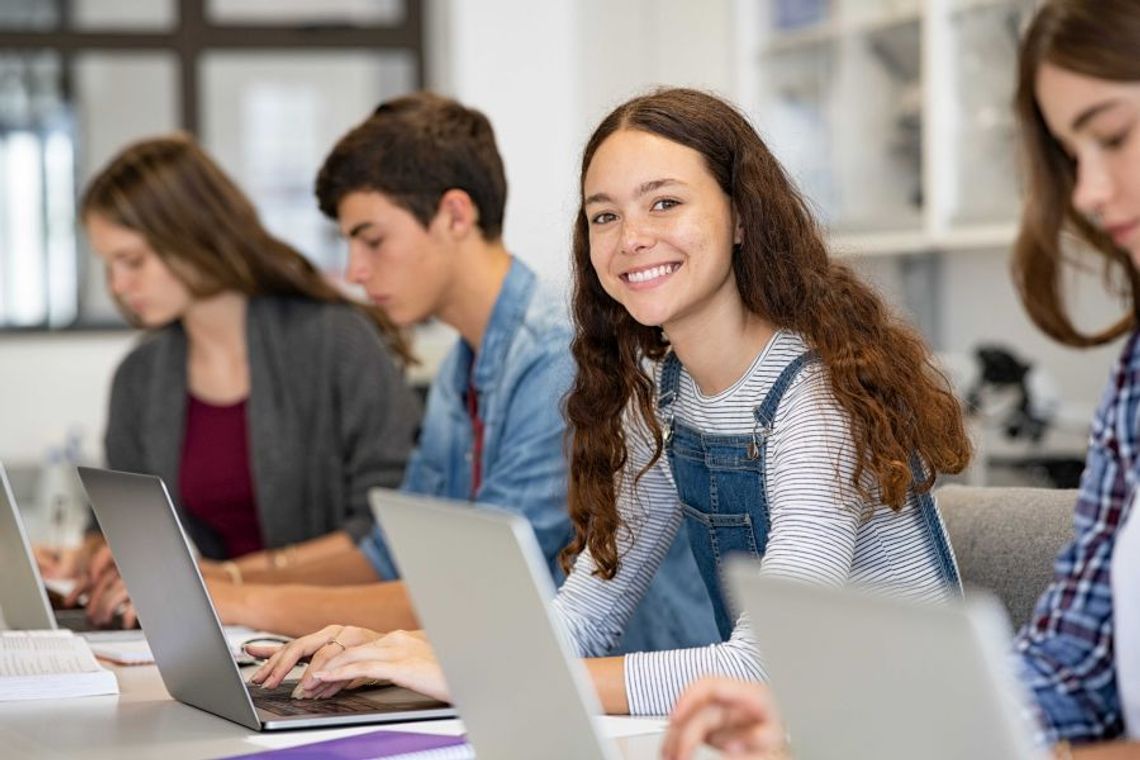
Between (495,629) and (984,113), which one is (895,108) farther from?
(495,629)

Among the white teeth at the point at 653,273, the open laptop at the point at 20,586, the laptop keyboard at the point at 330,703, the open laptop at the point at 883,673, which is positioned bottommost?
the open laptop at the point at 20,586

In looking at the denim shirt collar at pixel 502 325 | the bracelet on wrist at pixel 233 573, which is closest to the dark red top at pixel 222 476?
the bracelet on wrist at pixel 233 573

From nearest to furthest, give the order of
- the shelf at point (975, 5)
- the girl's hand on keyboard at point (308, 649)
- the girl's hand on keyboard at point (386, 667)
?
the girl's hand on keyboard at point (386, 667), the girl's hand on keyboard at point (308, 649), the shelf at point (975, 5)

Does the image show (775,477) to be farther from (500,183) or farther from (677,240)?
(500,183)

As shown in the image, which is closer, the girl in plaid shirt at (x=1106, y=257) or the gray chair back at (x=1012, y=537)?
the girl in plaid shirt at (x=1106, y=257)

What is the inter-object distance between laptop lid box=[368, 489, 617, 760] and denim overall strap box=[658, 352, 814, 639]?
547 mm

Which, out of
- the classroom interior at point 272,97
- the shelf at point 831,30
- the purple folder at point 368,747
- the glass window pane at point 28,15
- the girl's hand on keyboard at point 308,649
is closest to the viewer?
the purple folder at point 368,747

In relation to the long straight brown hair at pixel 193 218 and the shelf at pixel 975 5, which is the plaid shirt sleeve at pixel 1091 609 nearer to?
the long straight brown hair at pixel 193 218

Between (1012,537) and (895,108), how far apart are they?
7.56 feet

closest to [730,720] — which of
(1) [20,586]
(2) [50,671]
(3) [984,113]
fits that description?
(2) [50,671]

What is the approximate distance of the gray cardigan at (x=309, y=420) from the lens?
290 centimetres

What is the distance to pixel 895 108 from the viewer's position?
13.2 ft

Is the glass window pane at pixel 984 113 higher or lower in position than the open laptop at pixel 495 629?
higher

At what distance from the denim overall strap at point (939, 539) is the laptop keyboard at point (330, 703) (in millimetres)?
527
